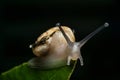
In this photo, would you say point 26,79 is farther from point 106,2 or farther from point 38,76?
point 106,2

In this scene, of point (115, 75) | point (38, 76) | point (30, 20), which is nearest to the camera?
point (38, 76)

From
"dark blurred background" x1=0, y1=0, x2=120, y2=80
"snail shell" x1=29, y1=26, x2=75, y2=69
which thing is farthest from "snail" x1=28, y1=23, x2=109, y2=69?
"dark blurred background" x1=0, y1=0, x2=120, y2=80

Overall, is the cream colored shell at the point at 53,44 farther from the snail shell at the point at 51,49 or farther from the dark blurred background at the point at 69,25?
the dark blurred background at the point at 69,25

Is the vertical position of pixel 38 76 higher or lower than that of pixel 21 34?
higher

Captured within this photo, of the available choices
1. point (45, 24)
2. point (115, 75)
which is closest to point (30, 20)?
A: point (45, 24)

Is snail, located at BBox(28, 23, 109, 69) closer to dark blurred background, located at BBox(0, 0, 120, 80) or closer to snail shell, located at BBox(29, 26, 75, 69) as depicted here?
snail shell, located at BBox(29, 26, 75, 69)

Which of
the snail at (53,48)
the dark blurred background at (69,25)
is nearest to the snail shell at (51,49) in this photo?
the snail at (53,48)
